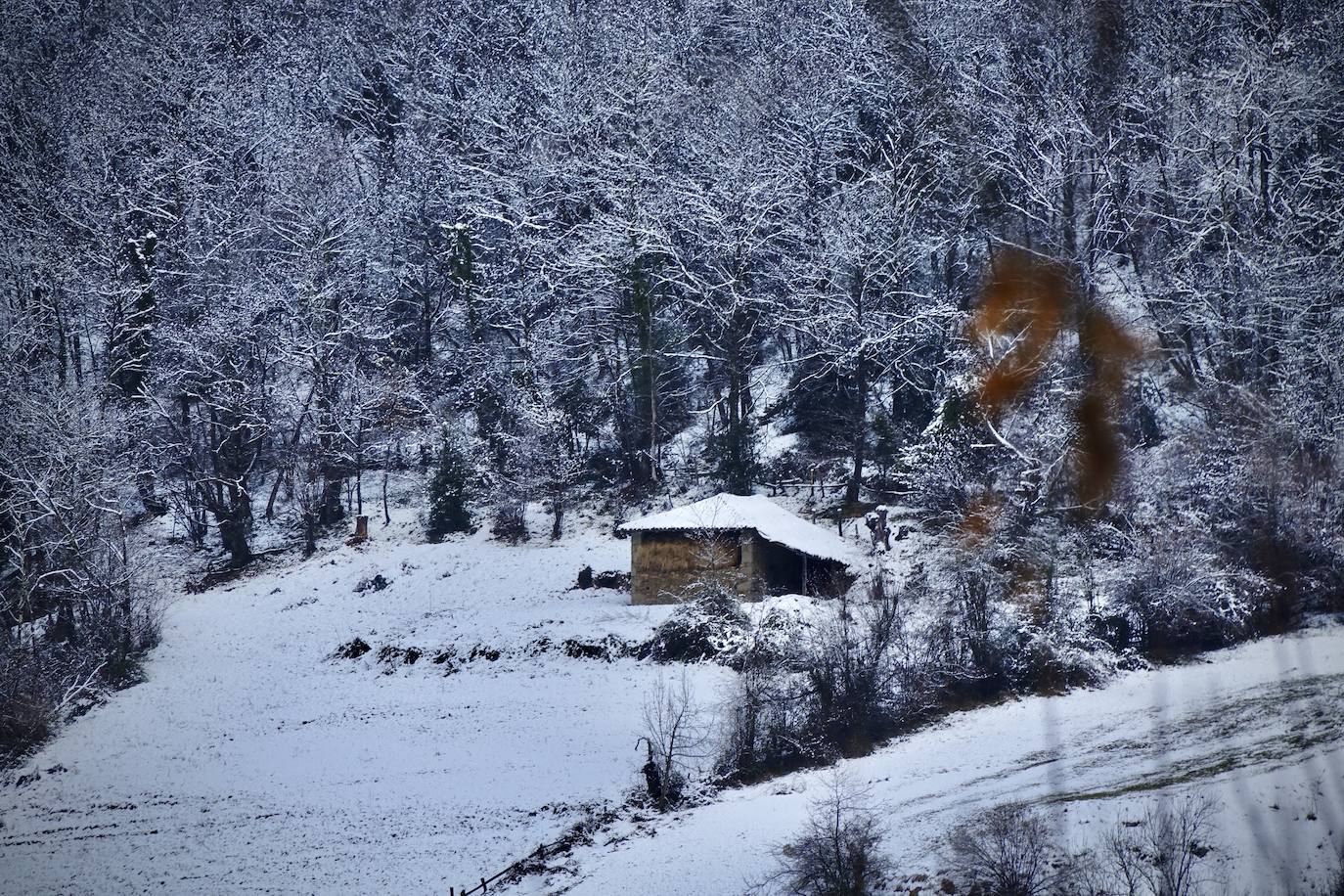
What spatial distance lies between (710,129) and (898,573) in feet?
86.7

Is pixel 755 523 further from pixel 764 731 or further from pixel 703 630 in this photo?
pixel 764 731

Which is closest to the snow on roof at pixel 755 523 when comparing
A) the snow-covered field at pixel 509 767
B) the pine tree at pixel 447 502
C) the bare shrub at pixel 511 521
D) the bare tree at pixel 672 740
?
the snow-covered field at pixel 509 767

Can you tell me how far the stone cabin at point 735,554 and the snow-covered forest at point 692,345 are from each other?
1.49 metres

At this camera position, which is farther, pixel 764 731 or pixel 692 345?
pixel 692 345

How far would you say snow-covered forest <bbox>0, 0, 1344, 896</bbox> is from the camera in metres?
31.3

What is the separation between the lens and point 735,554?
119 ft

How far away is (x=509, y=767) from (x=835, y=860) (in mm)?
9819

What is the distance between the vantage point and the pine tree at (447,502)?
4522cm

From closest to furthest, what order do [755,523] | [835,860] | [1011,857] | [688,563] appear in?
Result: [1011,857]
[835,860]
[755,523]
[688,563]

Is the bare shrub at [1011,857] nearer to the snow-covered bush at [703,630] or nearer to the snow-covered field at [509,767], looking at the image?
the snow-covered field at [509,767]

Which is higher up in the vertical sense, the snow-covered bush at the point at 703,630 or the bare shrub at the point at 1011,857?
the snow-covered bush at the point at 703,630

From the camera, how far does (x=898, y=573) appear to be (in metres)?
35.8

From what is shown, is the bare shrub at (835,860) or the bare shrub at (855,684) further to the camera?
the bare shrub at (855,684)

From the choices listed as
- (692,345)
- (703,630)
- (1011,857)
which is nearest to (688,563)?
(703,630)
